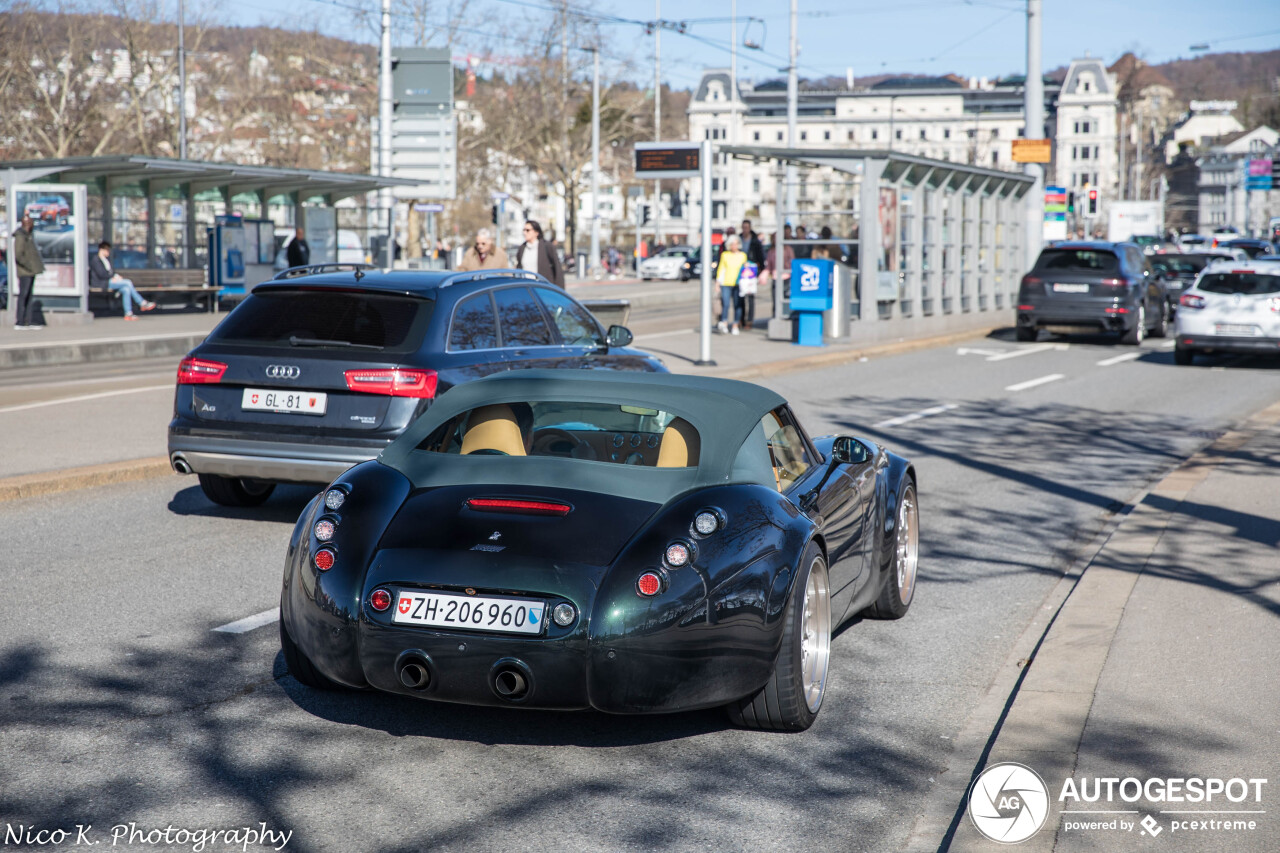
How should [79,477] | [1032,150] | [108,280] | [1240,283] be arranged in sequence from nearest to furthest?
[79,477]
[1240,283]
[108,280]
[1032,150]

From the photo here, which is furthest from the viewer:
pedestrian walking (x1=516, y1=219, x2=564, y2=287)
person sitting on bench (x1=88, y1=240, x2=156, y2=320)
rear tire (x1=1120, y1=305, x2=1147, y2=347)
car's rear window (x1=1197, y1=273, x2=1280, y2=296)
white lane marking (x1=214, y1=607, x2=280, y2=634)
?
person sitting on bench (x1=88, y1=240, x2=156, y2=320)

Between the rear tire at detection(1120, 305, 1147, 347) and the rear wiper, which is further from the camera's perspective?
the rear tire at detection(1120, 305, 1147, 347)

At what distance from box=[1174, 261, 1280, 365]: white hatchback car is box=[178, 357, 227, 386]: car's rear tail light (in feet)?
54.3

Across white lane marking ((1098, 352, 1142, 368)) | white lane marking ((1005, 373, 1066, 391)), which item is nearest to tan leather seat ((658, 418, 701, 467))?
white lane marking ((1005, 373, 1066, 391))

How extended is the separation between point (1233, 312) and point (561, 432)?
17.9 meters

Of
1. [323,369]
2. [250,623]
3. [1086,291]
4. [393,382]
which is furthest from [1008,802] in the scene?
[1086,291]

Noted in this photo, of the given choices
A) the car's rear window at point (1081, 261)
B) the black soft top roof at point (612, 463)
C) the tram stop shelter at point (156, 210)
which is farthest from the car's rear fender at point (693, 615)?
the tram stop shelter at point (156, 210)

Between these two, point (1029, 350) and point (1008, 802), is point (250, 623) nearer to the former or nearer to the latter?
point (1008, 802)

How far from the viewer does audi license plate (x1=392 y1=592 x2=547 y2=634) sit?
161 inches

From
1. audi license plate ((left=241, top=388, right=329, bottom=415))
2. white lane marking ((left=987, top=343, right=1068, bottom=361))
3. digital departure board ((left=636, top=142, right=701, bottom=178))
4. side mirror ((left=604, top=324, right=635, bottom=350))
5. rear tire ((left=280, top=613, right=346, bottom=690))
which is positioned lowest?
rear tire ((left=280, top=613, right=346, bottom=690))

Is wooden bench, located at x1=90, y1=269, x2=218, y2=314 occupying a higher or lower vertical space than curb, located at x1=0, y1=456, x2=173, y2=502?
higher

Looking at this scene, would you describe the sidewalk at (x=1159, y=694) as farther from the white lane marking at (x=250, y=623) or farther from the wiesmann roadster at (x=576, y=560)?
the white lane marking at (x=250, y=623)

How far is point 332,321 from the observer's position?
25.9 feet

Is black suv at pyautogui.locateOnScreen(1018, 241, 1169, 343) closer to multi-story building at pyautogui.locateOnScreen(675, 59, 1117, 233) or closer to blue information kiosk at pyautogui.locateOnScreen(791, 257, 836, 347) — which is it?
blue information kiosk at pyautogui.locateOnScreen(791, 257, 836, 347)
